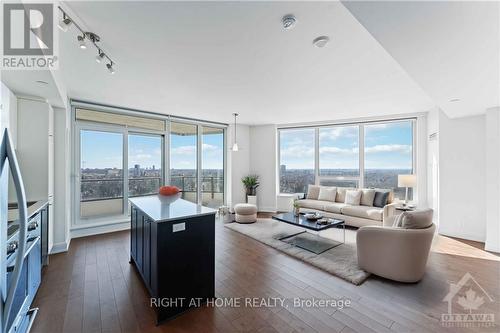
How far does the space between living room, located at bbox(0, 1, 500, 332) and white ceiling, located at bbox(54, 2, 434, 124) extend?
22mm

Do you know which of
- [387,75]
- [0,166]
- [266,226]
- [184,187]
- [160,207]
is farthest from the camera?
[184,187]

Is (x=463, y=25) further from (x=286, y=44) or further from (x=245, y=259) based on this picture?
(x=245, y=259)

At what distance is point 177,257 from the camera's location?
2.09 m

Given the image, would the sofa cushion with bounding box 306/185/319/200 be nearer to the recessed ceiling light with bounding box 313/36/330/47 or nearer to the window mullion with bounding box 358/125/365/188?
the window mullion with bounding box 358/125/365/188

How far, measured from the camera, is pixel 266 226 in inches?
198

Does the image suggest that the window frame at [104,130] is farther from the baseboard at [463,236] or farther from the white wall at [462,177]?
the baseboard at [463,236]

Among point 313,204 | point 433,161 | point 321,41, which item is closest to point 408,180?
point 433,161

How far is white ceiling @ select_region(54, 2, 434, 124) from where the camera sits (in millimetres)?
1814

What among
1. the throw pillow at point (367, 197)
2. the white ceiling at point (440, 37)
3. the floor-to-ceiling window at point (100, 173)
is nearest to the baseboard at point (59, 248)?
the floor-to-ceiling window at point (100, 173)

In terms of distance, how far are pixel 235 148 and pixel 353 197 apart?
318 centimetres

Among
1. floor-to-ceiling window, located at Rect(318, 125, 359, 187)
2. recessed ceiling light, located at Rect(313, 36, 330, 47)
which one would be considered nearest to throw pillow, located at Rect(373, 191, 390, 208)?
floor-to-ceiling window, located at Rect(318, 125, 359, 187)

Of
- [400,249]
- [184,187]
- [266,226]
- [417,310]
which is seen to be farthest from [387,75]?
[184,187]

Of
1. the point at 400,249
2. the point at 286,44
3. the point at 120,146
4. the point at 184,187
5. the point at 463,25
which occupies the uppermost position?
the point at 286,44

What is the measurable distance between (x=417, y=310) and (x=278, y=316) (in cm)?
139
